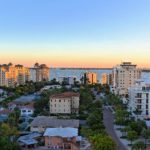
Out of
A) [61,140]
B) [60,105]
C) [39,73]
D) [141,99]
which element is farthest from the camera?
[39,73]

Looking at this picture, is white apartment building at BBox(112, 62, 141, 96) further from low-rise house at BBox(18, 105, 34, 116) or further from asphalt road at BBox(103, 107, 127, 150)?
low-rise house at BBox(18, 105, 34, 116)

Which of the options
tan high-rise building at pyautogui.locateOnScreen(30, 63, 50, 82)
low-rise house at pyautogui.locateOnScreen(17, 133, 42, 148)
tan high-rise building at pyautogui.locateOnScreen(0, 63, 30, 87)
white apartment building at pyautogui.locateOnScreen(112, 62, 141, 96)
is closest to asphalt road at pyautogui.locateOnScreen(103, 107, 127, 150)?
low-rise house at pyautogui.locateOnScreen(17, 133, 42, 148)

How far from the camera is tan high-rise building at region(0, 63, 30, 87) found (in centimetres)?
4316

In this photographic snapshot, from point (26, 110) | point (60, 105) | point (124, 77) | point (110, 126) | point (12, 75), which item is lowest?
point (110, 126)

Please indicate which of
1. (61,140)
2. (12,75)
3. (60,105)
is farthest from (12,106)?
(12,75)

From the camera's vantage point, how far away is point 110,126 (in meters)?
17.5

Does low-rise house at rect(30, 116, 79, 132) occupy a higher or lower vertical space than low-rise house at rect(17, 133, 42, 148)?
higher

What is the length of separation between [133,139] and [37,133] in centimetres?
375

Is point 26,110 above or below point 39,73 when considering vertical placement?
below

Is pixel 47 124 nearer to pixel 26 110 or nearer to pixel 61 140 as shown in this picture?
pixel 61 140

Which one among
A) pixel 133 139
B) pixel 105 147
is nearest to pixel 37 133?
pixel 133 139

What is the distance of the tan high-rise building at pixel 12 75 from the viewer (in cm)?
4316

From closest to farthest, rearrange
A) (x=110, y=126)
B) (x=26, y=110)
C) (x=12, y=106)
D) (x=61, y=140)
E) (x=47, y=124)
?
1. (x=61, y=140)
2. (x=47, y=124)
3. (x=110, y=126)
4. (x=26, y=110)
5. (x=12, y=106)

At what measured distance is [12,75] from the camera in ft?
147
